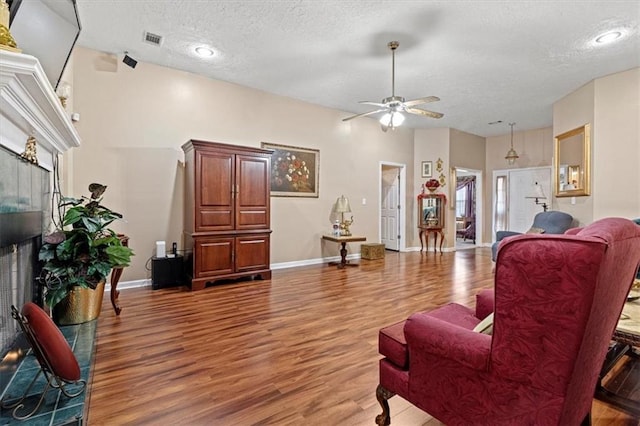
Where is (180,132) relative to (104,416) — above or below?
above

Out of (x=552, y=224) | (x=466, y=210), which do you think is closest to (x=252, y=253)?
(x=552, y=224)

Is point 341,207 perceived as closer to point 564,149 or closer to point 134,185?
point 134,185

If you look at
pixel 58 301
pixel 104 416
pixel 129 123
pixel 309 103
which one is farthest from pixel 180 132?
pixel 104 416

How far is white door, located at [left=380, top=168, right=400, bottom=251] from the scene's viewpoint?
732 cm

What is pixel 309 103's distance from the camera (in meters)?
5.60

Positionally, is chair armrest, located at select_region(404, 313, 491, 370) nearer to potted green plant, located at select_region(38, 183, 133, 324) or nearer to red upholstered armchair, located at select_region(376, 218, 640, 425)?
red upholstered armchair, located at select_region(376, 218, 640, 425)

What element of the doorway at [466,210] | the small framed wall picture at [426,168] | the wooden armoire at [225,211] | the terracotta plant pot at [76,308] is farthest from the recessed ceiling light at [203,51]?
the doorway at [466,210]

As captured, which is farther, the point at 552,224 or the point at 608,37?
the point at 552,224

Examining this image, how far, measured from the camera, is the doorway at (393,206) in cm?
724

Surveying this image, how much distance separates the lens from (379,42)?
353 cm

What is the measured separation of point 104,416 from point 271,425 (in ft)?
2.80

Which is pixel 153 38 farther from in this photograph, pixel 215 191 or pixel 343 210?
pixel 343 210

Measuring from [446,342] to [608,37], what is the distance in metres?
4.28

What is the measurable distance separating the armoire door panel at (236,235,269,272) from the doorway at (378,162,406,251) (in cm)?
359
